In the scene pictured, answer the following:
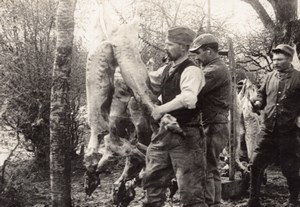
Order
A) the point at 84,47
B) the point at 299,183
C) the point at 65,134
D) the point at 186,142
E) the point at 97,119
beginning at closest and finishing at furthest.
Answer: the point at 186,142, the point at 97,119, the point at 65,134, the point at 299,183, the point at 84,47

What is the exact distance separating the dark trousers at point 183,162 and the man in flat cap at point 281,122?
2.73 metres

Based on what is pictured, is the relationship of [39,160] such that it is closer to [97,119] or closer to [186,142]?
[97,119]

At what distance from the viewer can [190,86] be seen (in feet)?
12.0

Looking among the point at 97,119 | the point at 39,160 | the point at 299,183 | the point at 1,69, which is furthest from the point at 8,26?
the point at 299,183

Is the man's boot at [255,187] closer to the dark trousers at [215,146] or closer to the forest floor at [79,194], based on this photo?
the forest floor at [79,194]

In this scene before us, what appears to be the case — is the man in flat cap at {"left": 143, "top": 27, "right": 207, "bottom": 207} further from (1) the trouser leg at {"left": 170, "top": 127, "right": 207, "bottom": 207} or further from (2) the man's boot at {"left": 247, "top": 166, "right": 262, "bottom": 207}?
(2) the man's boot at {"left": 247, "top": 166, "right": 262, "bottom": 207}

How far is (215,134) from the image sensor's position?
550 centimetres

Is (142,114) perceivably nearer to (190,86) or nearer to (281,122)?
(190,86)

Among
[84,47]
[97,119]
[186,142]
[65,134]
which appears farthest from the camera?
[84,47]

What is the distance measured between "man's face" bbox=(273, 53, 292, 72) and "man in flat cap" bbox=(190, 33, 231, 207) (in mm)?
1172

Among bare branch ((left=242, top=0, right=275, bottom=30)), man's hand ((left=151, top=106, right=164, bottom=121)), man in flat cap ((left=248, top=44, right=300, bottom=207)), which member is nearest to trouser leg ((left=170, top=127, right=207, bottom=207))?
man's hand ((left=151, top=106, right=164, bottom=121))

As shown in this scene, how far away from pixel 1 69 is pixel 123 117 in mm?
5757

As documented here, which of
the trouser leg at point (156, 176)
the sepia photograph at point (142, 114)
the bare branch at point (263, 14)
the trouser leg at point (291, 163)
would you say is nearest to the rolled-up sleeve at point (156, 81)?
the sepia photograph at point (142, 114)

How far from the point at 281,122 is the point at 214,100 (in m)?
1.42
